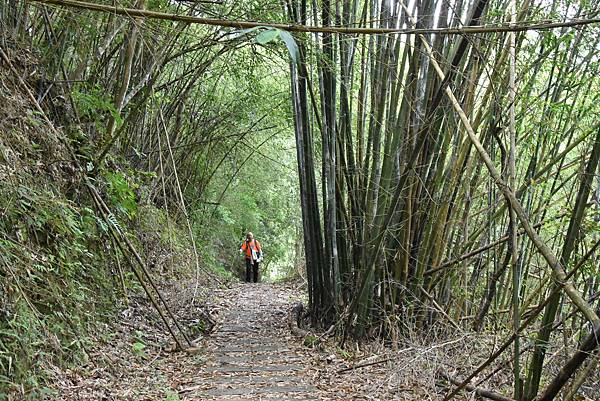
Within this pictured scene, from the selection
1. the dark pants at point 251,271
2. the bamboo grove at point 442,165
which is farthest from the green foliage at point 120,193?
the dark pants at point 251,271

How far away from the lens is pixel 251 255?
11406mm

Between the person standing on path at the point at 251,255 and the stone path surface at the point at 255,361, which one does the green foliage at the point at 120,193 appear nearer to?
the stone path surface at the point at 255,361

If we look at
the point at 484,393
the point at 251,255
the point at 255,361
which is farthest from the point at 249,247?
the point at 484,393

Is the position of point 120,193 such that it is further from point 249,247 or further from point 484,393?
point 249,247

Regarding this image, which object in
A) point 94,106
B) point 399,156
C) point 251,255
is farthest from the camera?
point 251,255

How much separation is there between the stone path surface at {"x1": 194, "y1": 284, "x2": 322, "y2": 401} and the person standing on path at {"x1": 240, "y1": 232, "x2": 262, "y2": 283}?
3.68 m

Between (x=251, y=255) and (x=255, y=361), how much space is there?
665 centimetres

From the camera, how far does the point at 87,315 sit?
4.12 m

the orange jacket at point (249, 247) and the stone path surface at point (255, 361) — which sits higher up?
the stone path surface at point (255, 361)

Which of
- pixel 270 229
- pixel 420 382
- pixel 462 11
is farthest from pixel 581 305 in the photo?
pixel 270 229

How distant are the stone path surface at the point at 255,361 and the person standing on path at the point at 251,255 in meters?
3.68

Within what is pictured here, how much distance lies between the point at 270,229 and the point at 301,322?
369 inches

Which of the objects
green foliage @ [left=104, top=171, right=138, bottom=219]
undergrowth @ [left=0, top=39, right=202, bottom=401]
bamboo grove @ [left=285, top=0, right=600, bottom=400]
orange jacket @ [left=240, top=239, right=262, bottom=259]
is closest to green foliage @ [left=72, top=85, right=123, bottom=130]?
undergrowth @ [left=0, top=39, right=202, bottom=401]

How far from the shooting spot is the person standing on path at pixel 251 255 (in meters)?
11.2
